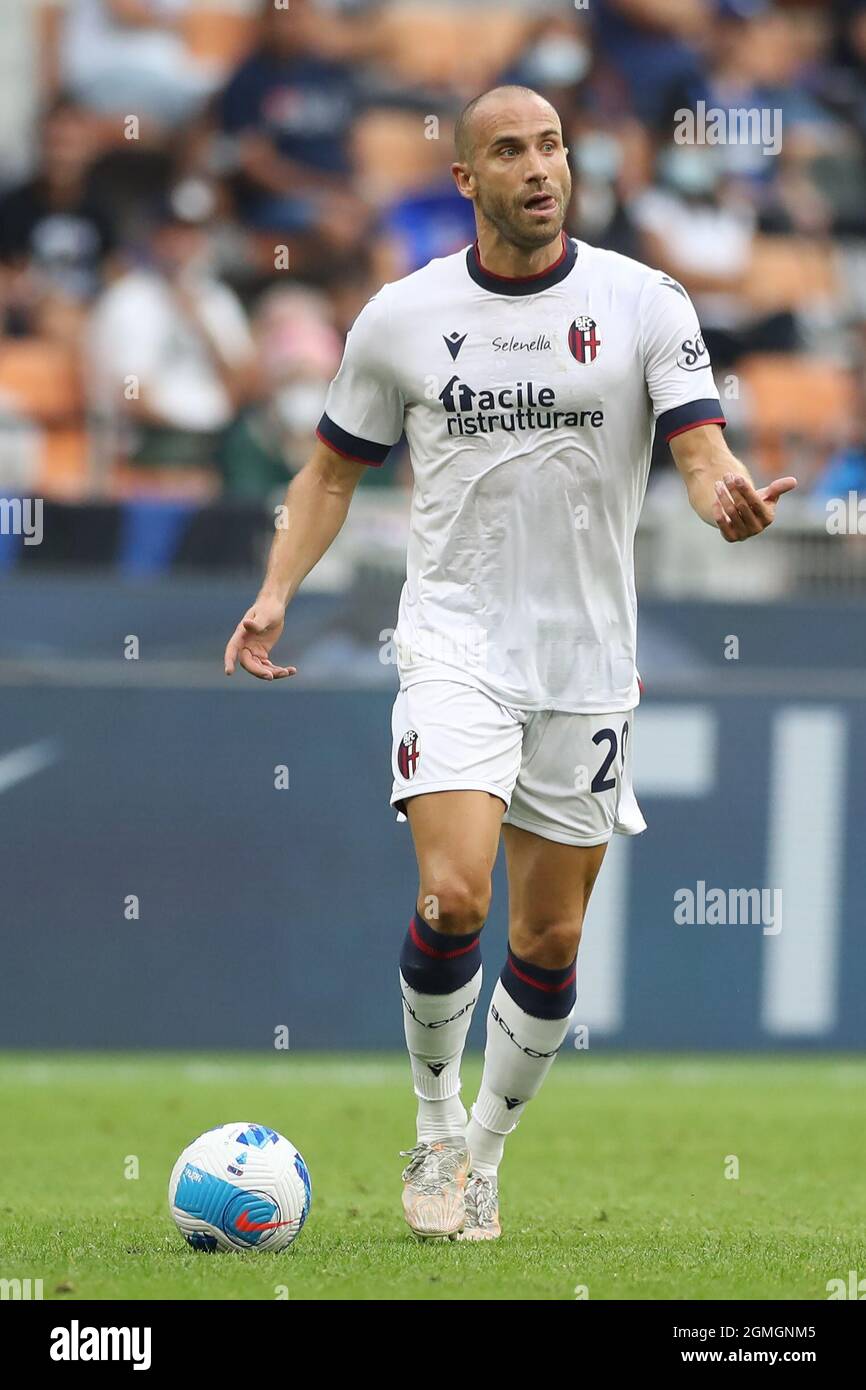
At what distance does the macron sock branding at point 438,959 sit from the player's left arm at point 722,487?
3.78ft

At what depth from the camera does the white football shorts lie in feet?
16.9

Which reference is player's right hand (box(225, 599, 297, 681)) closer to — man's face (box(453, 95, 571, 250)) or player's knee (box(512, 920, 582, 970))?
player's knee (box(512, 920, 582, 970))

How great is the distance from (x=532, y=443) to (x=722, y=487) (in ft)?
2.23

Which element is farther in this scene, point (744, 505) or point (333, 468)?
point (333, 468)

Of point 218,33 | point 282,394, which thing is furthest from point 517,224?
point 218,33

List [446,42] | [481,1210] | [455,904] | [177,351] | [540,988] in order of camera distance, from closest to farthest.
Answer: [455,904]
[481,1210]
[540,988]
[177,351]
[446,42]

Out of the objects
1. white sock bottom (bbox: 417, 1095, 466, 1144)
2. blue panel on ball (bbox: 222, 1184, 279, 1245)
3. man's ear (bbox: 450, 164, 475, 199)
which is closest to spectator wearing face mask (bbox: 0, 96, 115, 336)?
man's ear (bbox: 450, 164, 475, 199)

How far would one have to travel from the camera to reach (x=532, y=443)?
5273mm

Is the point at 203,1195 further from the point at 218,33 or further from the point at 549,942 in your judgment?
the point at 218,33

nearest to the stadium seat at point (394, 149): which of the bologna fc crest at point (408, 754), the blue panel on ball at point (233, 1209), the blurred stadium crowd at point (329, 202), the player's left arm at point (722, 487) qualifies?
the blurred stadium crowd at point (329, 202)

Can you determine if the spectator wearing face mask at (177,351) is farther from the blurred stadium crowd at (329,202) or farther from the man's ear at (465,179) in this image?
the man's ear at (465,179)

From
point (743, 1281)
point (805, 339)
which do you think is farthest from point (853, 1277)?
point (805, 339)

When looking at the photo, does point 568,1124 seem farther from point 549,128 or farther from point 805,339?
point 805,339

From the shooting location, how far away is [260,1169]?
16.4 ft
